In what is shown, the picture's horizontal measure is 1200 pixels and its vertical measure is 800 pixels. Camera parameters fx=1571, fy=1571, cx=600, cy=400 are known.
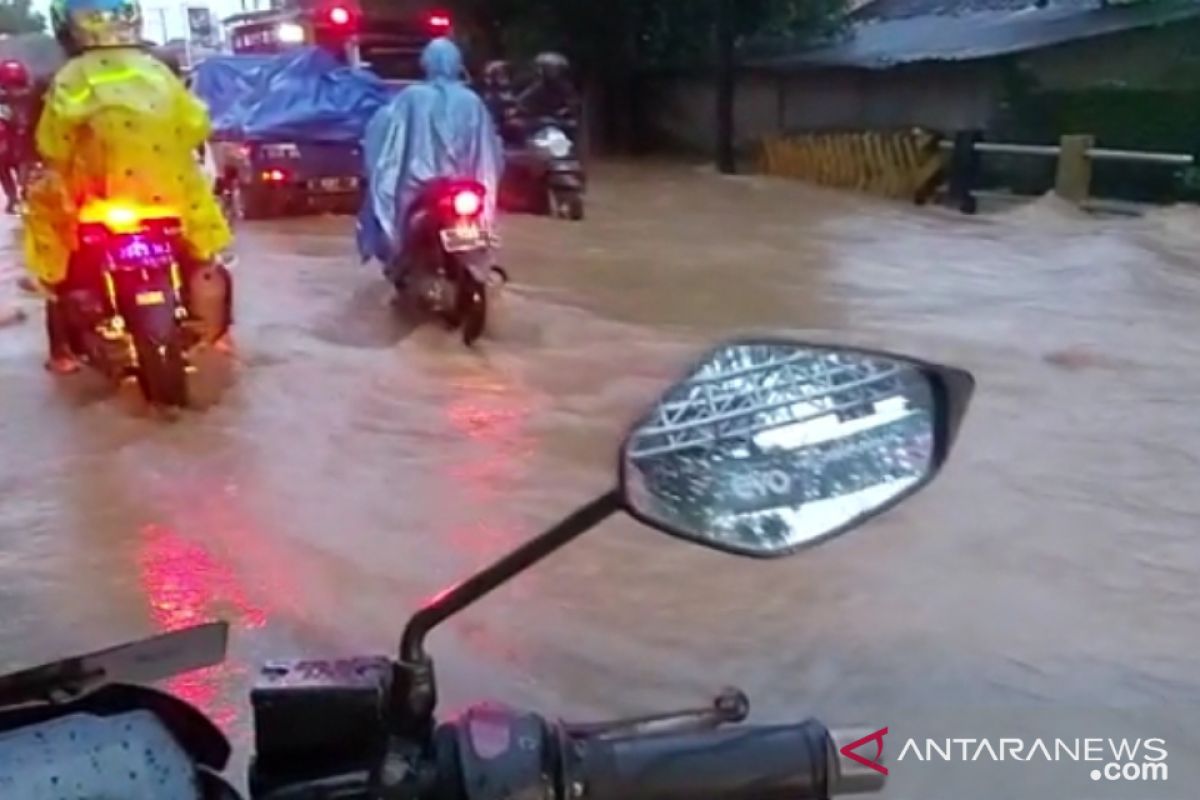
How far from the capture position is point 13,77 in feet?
48.2

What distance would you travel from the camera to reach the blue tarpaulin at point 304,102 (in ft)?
45.4

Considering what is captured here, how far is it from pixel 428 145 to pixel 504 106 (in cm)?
685

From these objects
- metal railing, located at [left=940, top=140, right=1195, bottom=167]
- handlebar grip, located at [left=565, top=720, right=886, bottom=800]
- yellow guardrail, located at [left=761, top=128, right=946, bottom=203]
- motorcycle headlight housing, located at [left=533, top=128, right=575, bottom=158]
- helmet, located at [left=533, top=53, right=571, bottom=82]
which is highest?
handlebar grip, located at [left=565, top=720, right=886, bottom=800]

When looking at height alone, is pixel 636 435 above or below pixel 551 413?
above

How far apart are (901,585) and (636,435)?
321cm

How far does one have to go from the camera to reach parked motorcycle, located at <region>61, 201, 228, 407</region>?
20.0ft

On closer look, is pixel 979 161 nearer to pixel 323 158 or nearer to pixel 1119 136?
pixel 1119 136

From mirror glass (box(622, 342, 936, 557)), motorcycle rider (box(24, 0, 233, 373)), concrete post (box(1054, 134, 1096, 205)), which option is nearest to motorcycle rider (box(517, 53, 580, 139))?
concrete post (box(1054, 134, 1096, 205))

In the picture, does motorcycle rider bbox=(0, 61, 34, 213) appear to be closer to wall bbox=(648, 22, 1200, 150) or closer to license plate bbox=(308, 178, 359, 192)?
license plate bbox=(308, 178, 359, 192)

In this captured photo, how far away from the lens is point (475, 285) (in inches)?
309

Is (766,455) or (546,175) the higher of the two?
(766,455)

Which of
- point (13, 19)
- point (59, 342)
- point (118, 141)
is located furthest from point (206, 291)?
point (13, 19)

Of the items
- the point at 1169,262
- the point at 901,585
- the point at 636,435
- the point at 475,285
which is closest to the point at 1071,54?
the point at 1169,262

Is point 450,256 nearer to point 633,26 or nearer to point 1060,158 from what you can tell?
point 1060,158
